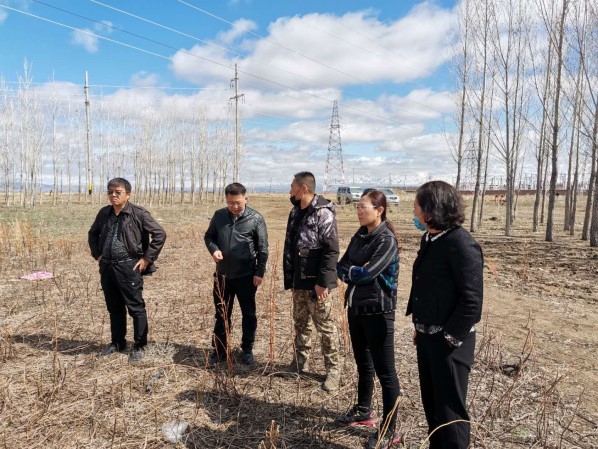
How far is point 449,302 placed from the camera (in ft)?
6.20

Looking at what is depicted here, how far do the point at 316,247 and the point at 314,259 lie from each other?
9 centimetres

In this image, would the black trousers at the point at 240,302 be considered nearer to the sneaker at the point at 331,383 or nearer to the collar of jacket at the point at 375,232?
the sneaker at the point at 331,383

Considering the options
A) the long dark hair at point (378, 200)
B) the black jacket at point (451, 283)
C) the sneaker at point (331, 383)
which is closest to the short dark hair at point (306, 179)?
the long dark hair at point (378, 200)

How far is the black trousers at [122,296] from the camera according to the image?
357cm

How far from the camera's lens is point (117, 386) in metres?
2.86

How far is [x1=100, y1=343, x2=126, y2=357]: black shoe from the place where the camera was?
3.68 m

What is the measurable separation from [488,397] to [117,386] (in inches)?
102

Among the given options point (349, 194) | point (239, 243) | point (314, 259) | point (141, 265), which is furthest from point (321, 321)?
point (349, 194)

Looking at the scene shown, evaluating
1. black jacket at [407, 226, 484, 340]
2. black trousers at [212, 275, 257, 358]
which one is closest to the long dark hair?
black jacket at [407, 226, 484, 340]

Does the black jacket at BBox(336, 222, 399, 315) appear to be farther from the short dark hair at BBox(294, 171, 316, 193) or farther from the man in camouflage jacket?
the short dark hair at BBox(294, 171, 316, 193)

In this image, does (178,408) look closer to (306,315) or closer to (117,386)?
(117,386)

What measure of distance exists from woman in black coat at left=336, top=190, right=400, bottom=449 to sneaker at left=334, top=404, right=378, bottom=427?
26mm

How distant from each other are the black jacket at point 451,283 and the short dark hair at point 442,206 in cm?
5

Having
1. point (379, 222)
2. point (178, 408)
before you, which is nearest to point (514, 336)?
point (379, 222)
